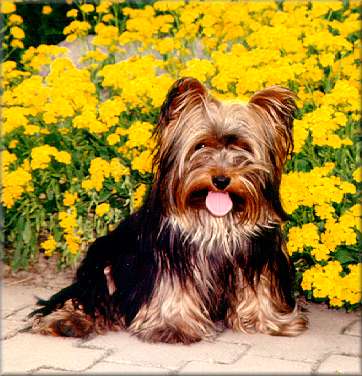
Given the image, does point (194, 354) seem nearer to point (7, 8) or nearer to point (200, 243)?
point (200, 243)

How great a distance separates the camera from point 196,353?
16.6 ft

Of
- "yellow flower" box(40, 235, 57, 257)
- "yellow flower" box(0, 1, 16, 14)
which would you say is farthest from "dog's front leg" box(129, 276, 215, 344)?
"yellow flower" box(0, 1, 16, 14)

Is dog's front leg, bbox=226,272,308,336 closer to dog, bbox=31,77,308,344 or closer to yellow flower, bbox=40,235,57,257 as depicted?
dog, bbox=31,77,308,344

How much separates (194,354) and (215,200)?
79 cm

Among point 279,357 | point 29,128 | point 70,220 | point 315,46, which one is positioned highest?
point 315,46

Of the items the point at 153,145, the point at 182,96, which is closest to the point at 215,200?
the point at 182,96

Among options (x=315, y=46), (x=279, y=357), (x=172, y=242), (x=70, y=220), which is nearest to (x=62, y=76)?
(x=70, y=220)

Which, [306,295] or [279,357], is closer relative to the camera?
[279,357]

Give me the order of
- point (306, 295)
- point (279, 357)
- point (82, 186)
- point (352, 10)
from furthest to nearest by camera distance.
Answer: point (352, 10) < point (82, 186) < point (306, 295) < point (279, 357)

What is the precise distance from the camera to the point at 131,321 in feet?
17.4

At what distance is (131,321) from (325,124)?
1.61m

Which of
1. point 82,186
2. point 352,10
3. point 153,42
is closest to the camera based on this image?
point 82,186

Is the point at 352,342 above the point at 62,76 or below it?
below

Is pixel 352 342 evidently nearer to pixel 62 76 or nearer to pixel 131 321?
pixel 131 321
